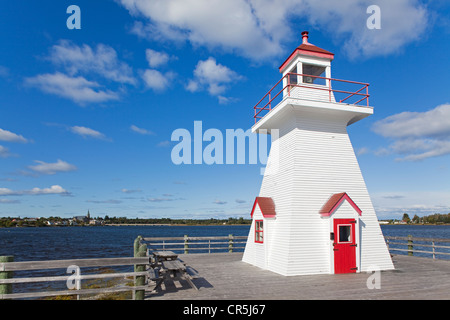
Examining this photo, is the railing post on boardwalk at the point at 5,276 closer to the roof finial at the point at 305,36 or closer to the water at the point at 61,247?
the water at the point at 61,247

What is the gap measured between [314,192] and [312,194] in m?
0.11

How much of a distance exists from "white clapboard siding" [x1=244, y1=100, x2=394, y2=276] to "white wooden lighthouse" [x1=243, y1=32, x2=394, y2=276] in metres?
0.03

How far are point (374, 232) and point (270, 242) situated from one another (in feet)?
11.8

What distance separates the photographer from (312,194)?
1030 cm

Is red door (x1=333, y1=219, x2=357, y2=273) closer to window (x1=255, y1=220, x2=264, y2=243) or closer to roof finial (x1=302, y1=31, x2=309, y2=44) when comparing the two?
window (x1=255, y1=220, x2=264, y2=243)

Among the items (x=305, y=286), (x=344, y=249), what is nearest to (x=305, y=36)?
(x=344, y=249)

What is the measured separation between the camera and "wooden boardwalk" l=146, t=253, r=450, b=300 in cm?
696

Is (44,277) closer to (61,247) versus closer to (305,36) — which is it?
(305,36)

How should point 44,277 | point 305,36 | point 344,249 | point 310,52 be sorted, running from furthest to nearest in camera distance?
point 305,36 < point 310,52 < point 344,249 < point 44,277

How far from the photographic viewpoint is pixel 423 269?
35.5 feet
